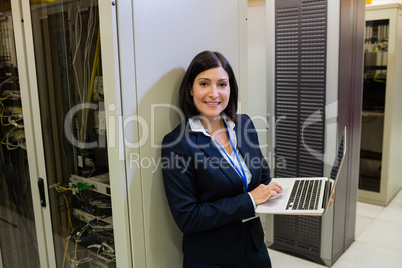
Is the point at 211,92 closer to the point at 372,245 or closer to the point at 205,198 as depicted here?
the point at 205,198

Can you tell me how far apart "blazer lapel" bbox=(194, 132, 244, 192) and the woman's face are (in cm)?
10

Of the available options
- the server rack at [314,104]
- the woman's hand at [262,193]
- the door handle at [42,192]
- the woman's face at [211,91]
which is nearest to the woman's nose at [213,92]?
the woman's face at [211,91]

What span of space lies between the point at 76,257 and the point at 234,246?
30.8 inches

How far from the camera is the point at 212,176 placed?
1329 mm

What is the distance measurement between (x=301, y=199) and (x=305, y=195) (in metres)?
0.04

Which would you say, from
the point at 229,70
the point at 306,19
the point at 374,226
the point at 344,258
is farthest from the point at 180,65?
the point at 374,226

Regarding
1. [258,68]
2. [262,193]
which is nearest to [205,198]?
[262,193]

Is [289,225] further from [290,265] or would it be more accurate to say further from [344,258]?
[344,258]

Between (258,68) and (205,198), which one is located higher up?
(258,68)

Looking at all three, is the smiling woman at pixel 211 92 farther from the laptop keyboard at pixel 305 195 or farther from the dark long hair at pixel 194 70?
the laptop keyboard at pixel 305 195

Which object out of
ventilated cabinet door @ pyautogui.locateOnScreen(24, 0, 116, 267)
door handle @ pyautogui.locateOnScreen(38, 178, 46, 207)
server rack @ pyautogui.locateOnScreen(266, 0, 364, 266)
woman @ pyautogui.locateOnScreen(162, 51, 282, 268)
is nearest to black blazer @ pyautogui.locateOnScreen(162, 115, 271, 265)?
woman @ pyautogui.locateOnScreen(162, 51, 282, 268)

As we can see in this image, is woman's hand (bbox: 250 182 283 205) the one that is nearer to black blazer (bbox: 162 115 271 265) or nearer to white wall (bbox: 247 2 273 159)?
black blazer (bbox: 162 115 271 265)

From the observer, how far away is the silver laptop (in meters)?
1.28

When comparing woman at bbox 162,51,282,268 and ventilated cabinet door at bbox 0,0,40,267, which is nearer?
woman at bbox 162,51,282,268
